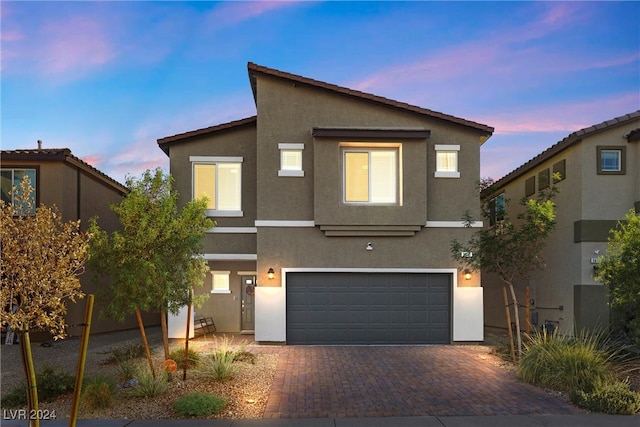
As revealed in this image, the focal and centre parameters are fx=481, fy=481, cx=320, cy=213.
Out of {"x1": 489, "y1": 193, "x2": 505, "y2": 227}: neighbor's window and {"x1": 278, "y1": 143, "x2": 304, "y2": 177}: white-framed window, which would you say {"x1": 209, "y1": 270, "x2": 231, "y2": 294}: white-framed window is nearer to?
{"x1": 278, "y1": 143, "x2": 304, "y2": 177}: white-framed window

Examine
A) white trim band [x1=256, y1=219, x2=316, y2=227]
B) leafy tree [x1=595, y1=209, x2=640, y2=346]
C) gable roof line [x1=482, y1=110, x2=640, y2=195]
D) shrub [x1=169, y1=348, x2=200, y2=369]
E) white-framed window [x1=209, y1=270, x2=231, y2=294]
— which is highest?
gable roof line [x1=482, y1=110, x2=640, y2=195]

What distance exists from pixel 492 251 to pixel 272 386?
234 inches

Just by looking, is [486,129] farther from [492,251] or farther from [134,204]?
[134,204]

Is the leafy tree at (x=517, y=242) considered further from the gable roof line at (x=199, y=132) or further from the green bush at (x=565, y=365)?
the gable roof line at (x=199, y=132)

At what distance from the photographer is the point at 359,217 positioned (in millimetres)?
14727

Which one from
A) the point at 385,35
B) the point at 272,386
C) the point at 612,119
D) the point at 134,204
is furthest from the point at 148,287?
the point at 612,119

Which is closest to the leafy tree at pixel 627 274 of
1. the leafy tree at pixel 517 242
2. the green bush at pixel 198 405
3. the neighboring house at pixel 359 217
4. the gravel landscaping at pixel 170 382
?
A: the leafy tree at pixel 517 242

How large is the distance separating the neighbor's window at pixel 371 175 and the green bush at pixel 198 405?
8325 mm

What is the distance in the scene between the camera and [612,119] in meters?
14.6

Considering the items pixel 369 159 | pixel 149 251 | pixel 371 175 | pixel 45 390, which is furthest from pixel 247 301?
pixel 45 390

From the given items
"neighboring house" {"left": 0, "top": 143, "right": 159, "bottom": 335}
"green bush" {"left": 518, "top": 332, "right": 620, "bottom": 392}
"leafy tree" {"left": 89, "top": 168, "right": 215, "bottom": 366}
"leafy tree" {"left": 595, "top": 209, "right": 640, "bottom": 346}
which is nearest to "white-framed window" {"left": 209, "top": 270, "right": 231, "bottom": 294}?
"neighboring house" {"left": 0, "top": 143, "right": 159, "bottom": 335}

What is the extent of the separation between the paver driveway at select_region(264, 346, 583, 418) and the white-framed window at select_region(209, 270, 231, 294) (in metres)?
5.16

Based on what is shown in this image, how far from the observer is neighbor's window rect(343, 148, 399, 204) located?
15.1m

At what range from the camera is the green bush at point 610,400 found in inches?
307
